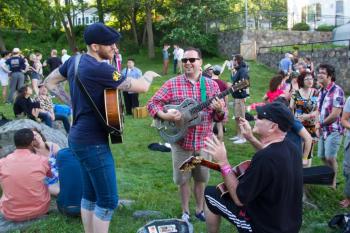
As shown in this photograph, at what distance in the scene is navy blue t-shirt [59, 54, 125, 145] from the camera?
3240 mm

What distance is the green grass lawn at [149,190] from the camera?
4625 mm

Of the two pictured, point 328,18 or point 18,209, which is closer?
point 18,209

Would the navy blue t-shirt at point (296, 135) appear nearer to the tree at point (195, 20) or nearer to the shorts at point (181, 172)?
the shorts at point (181, 172)

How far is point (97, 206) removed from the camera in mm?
3463

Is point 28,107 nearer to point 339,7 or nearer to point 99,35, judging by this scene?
point 99,35

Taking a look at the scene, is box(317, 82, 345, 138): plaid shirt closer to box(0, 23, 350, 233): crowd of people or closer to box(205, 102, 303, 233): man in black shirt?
box(0, 23, 350, 233): crowd of people

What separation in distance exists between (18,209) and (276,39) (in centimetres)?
2279

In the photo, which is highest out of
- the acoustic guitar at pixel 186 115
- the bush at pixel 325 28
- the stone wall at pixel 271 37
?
the bush at pixel 325 28

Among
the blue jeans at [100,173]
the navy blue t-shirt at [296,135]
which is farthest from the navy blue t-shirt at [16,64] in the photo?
the blue jeans at [100,173]

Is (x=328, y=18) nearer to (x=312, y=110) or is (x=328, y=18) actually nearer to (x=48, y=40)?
(x=48, y=40)

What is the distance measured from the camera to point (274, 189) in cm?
310

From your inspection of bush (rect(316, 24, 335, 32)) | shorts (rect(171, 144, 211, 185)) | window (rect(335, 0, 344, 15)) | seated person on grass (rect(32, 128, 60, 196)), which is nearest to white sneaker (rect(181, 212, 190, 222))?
shorts (rect(171, 144, 211, 185))

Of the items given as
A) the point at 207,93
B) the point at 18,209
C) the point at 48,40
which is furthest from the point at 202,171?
the point at 48,40

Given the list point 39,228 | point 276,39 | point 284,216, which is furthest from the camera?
point 276,39
